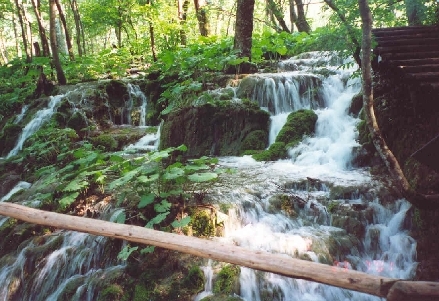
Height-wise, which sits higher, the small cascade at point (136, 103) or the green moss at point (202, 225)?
the small cascade at point (136, 103)

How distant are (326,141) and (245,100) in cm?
245

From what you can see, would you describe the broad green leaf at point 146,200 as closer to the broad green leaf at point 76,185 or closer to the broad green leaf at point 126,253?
the broad green leaf at point 126,253

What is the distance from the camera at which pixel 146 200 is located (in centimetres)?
465

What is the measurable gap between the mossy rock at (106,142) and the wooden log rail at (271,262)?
21.7 ft

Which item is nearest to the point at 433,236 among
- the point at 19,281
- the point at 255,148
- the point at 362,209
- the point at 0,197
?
the point at 362,209

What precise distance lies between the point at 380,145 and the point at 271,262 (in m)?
2.36

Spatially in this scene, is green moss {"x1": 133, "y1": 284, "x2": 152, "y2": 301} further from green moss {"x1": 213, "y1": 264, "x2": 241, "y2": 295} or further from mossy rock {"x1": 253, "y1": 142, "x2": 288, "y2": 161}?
mossy rock {"x1": 253, "y1": 142, "x2": 288, "y2": 161}

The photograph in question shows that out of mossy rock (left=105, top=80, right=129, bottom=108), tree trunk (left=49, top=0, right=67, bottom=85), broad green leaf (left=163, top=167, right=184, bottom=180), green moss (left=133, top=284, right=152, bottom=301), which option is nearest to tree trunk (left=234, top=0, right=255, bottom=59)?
mossy rock (left=105, top=80, right=129, bottom=108)

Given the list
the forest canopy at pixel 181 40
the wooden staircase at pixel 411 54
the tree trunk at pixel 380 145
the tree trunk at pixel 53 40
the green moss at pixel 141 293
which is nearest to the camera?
the tree trunk at pixel 380 145

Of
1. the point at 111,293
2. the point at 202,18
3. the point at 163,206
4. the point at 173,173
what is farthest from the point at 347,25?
the point at 202,18

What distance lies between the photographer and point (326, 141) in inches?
310

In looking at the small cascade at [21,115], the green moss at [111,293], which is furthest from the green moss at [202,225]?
the small cascade at [21,115]

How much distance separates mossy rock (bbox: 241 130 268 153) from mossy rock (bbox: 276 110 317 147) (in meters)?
0.43

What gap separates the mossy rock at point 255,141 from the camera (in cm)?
855
